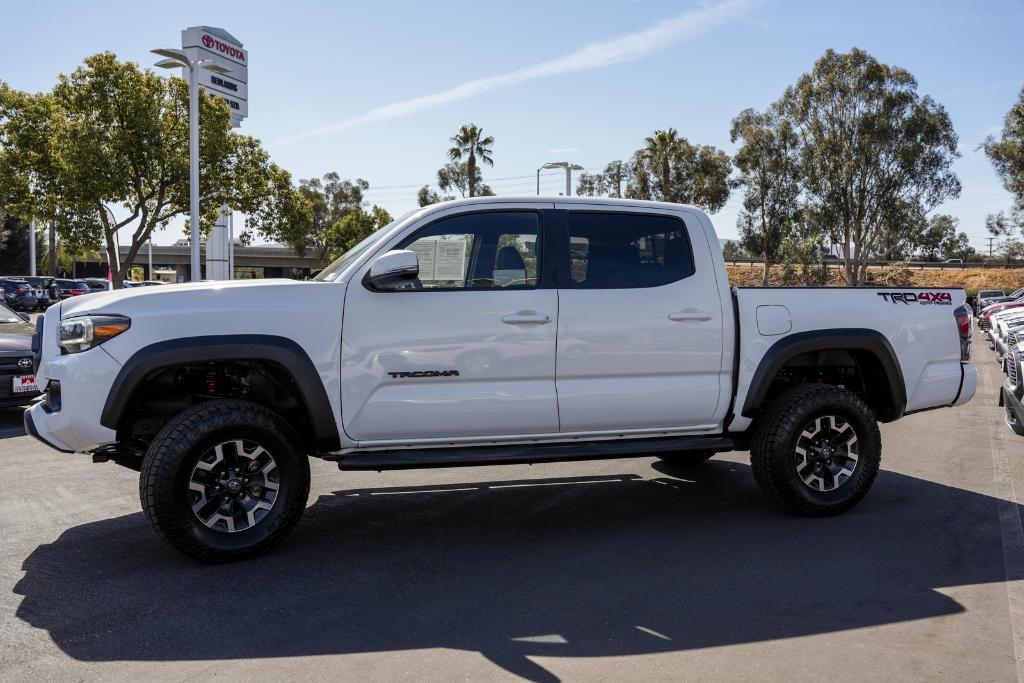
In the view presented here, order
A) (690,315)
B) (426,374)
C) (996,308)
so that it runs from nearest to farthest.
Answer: (426,374)
(690,315)
(996,308)

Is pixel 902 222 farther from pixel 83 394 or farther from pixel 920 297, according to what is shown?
pixel 83 394

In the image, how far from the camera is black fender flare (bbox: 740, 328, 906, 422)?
5660mm

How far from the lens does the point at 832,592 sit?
14.4 ft

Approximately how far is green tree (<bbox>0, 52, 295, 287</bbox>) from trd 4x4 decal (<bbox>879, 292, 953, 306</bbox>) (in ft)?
88.4

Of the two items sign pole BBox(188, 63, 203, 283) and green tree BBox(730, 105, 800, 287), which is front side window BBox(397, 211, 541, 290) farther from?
green tree BBox(730, 105, 800, 287)

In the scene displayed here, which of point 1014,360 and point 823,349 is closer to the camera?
point 823,349

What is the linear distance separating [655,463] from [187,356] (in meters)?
4.28

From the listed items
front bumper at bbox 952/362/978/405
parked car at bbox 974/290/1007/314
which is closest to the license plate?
front bumper at bbox 952/362/978/405

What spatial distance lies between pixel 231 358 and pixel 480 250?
160 cm

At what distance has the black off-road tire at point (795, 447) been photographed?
18.5 ft

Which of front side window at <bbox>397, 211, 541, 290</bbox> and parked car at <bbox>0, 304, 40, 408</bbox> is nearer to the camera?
front side window at <bbox>397, 211, 541, 290</bbox>

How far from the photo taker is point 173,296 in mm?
4852

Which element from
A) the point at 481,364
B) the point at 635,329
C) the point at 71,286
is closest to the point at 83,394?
the point at 481,364

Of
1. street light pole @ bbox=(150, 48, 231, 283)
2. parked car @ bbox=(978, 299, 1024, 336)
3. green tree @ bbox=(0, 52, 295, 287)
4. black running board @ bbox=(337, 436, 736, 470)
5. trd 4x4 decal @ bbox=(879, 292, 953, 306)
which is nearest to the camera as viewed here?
black running board @ bbox=(337, 436, 736, 470)
